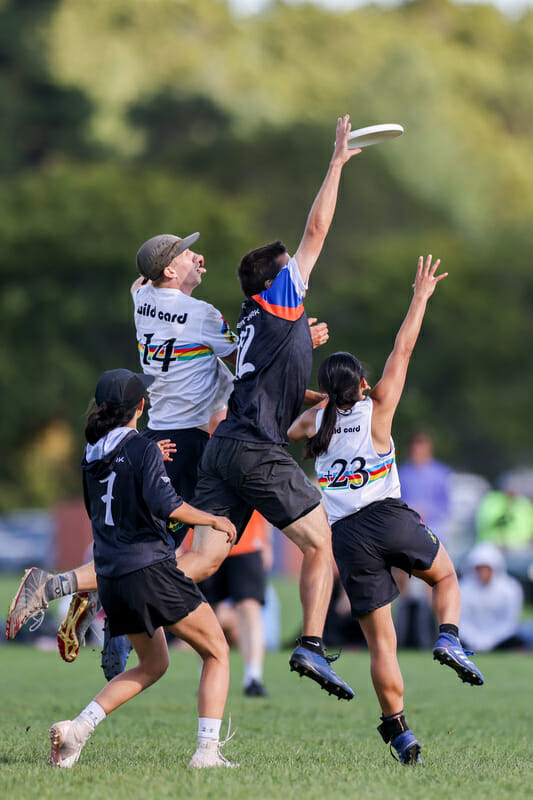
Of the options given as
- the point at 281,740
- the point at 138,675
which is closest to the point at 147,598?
the point at 138,675

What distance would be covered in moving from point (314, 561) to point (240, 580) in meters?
4.04

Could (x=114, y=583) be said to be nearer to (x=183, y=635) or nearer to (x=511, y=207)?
(x=183, y=635)

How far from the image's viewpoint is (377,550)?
21.7 ft

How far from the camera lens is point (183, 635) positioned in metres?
6.26

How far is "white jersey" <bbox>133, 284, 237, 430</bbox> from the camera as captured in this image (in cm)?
706

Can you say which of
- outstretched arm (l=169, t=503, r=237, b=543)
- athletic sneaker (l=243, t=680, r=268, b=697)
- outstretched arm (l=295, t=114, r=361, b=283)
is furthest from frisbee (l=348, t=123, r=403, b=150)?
athletic sneaker (l=243, t=680, r=268, b=697)

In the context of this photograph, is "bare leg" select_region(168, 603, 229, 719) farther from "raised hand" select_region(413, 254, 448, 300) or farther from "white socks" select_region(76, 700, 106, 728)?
"raised hand" select_region(413, 254, 448, 300)

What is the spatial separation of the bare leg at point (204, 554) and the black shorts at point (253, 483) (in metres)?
0.14

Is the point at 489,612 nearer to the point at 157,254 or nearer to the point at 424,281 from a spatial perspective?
the point at 424,281

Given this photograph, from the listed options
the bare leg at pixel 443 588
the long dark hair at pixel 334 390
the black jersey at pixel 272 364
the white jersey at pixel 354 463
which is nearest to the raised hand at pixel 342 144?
the black jersey at pixel 272 364

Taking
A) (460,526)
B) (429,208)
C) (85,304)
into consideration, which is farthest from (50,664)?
(429,208)

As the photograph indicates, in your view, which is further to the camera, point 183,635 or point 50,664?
point 50,664

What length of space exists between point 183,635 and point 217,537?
27.6 inches

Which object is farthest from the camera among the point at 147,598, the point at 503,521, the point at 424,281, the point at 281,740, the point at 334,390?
the point at 503,521
